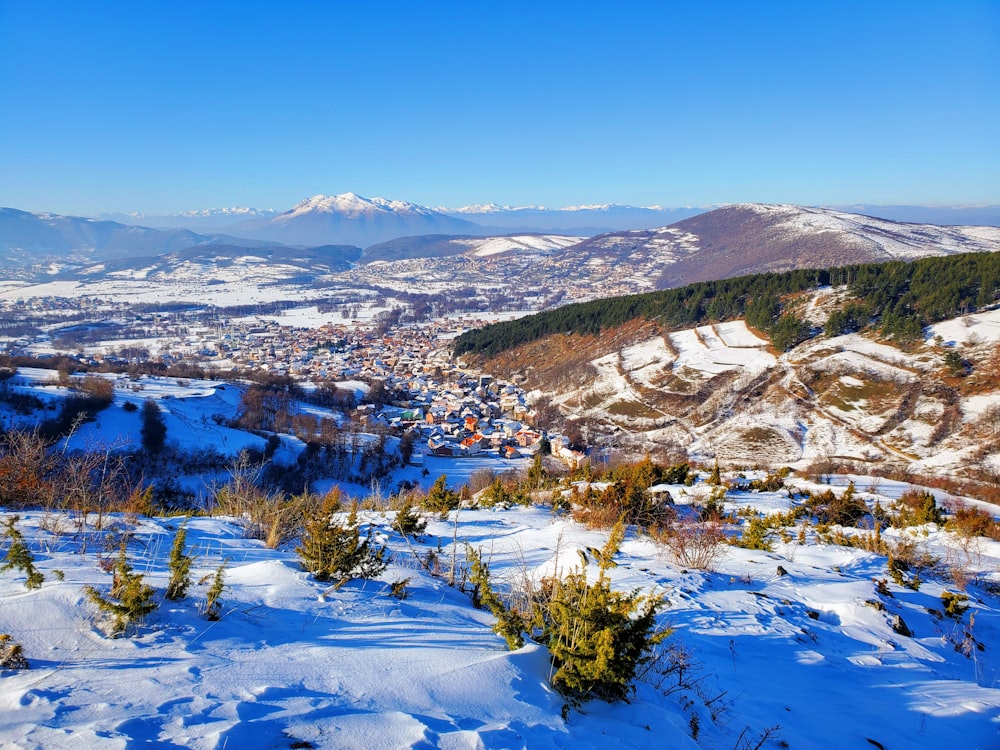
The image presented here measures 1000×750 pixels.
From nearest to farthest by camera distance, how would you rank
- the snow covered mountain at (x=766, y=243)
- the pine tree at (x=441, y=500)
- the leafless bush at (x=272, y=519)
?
the leafless bush at (x=272, y=519), the pine tree at (x=441, y=500), the snow covered mountain at (x=766, y=243)

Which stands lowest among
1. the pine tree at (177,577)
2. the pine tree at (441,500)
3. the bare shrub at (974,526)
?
the pine tree at (441,500)

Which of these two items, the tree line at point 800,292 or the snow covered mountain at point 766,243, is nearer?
the tree line at point 800,292

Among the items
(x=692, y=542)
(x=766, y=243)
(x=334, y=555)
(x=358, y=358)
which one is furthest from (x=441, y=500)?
(x=766, y=243)

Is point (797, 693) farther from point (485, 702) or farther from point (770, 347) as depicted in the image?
point (770, 347)

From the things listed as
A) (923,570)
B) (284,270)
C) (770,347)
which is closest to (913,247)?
(770,347)

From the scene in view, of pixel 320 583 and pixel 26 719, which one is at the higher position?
pixel 26 719

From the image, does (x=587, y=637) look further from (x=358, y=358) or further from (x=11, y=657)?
(x=358, y=358)

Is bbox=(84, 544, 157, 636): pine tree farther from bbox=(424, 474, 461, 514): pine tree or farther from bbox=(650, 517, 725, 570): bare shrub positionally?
bbox=(424, 474, 461, 514): pine tree

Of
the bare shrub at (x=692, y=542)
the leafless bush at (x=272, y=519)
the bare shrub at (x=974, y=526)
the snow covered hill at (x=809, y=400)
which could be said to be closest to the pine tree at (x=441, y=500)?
the leafless bush at (x=272, y=519)

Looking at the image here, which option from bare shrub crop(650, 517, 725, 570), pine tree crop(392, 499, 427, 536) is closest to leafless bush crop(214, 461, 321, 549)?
pine tree crop(392, 499, 427, 536)

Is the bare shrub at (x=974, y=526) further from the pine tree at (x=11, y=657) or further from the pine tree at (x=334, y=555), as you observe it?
the pine tree at (x=11, y=657)

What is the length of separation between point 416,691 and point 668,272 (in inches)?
6246

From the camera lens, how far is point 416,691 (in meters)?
2.04

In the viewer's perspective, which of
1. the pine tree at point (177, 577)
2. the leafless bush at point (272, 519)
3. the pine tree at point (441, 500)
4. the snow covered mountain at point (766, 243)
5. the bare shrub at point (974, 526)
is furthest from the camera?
the snow covered mountain at point (766, 243)
